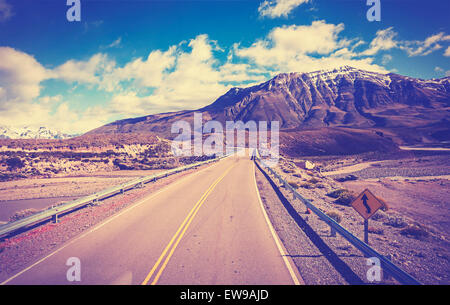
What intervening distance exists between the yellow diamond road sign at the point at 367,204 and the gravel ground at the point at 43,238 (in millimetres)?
9403

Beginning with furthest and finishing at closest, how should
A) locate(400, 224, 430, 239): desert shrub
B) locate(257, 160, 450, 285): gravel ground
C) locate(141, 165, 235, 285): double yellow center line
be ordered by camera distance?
locate(400, 224, 430, 239): desert shrub, locate(257, 160, 450, 285): gravel ground, locate(141, 165, 235, 285): double yellow center line

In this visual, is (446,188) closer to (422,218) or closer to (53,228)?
(422,218)

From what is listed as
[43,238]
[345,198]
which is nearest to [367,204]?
[345,198]

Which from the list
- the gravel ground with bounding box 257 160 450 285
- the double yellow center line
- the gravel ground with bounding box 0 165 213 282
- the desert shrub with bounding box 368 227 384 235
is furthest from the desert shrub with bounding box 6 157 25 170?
the desert shrub with bounding box 368 227 384 235

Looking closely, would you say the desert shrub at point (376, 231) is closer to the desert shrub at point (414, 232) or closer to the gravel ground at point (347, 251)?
the gravel ground at point (347, 251)

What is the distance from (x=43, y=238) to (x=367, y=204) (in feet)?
35.6

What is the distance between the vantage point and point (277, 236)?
7367 mm

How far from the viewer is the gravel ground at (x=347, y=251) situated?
5.27 meters

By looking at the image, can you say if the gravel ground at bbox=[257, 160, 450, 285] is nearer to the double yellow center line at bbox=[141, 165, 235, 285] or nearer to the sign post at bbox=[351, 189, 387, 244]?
the sign post at bbox=[351, 189, 387, 244]

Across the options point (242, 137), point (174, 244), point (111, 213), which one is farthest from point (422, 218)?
point (242, 137)

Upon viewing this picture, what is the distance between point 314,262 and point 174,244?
161 inches

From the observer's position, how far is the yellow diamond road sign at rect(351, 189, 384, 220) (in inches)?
242

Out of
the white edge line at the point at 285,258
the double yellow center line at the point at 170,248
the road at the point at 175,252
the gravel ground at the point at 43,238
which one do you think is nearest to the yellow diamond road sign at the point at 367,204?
the white edge line at the point at 285,258

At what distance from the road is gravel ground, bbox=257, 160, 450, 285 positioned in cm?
59
